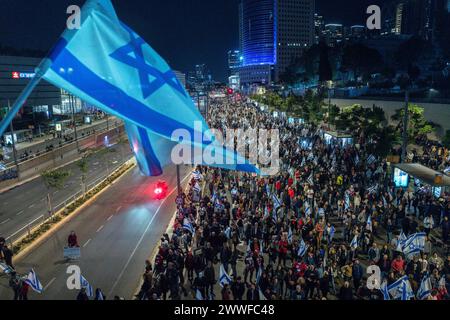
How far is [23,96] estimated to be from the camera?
718 cm

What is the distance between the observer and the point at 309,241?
14812mm

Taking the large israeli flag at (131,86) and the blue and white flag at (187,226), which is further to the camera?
the blue and white flag at (187,226)

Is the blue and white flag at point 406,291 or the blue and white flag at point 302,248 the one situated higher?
the blue and white flag at point 406,291

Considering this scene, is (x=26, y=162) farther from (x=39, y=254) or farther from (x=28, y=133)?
(x=28, y=133)

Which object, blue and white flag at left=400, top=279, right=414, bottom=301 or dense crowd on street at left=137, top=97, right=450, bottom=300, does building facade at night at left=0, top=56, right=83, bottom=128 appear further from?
blue and white flag at left=400, top=279, right=414, bottom=301

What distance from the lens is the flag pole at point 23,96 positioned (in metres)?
6.92

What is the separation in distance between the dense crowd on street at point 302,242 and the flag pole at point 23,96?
19.5 feet

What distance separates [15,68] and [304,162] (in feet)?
219

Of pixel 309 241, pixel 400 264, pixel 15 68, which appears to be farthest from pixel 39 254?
pixel 15 68

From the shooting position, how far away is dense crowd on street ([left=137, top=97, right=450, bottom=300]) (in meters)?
11.7

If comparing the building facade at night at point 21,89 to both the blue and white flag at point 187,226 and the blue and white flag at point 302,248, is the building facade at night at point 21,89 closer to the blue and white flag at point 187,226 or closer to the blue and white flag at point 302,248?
the blue and white flag at point 187,226

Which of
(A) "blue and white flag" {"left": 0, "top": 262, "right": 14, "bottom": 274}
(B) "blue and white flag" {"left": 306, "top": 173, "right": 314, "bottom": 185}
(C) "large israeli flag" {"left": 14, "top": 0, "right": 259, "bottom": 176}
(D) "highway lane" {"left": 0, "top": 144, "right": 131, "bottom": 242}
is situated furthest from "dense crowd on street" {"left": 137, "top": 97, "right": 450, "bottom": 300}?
(D) "highway lane" {"left": 0, "top": 144, "right": 131, "bottom": 242}

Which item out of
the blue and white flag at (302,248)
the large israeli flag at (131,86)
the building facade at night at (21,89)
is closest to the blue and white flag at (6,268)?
the large israeli flag at (131,86)

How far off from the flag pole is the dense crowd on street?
5943 millimetres
